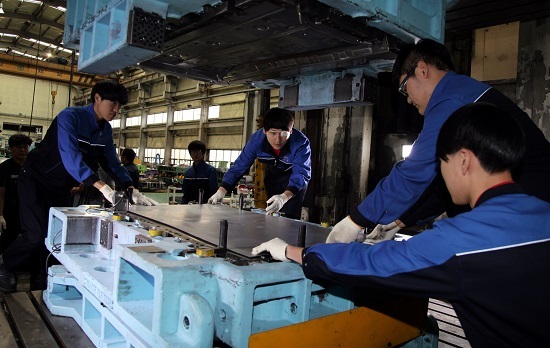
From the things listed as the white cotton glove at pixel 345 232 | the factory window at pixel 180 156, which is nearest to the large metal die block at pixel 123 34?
the white cotton glove at pixel 345 232

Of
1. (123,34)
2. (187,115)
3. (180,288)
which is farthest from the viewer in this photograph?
(187,115)

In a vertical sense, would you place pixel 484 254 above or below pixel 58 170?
below

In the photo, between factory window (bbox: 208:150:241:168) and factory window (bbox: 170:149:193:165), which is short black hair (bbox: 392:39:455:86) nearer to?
factory window (bbox: 208:150:241:168)

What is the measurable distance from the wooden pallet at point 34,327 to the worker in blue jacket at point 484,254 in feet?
3.81

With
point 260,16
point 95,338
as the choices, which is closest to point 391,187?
point 260,16

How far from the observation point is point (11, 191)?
363 cm

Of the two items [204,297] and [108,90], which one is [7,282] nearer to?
[108,90]

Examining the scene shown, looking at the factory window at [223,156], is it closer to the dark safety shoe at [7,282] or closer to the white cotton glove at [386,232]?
the dark safety shoe at [7,282]

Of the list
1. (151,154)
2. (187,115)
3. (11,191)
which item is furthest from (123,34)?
(151,154)

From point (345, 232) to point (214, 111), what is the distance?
12031 millimetres

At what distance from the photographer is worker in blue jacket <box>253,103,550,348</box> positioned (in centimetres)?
88

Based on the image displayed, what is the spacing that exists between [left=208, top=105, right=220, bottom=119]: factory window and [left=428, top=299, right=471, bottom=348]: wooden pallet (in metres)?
11.5

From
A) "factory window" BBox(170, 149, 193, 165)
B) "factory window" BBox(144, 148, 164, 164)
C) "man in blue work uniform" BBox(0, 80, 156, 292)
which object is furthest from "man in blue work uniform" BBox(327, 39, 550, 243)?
"factory window" BBox(144, 148, 164, 164)

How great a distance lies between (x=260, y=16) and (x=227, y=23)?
20 cm
